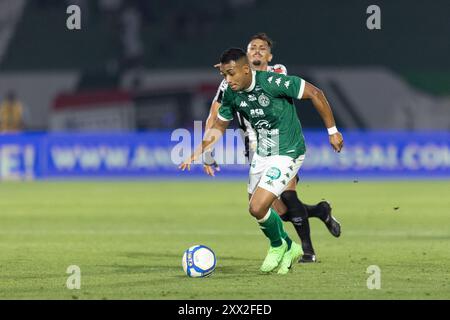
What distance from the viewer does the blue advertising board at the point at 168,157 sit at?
26297 mm

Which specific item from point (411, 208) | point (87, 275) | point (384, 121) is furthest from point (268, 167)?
point (384, 121)

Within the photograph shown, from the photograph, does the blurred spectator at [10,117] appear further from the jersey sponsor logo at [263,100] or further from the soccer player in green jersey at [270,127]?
the jersey sponsor logo at [263,100]

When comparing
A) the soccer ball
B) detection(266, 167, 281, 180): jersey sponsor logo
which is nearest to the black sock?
detection(266, 167, 281, 180): jersey sponsor logo

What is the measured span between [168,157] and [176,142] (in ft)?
1.91

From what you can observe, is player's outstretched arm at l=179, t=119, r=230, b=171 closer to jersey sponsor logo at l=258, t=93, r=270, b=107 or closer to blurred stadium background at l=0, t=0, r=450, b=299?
jersey sponsor logo at l=258, t=93, r=270, b=107

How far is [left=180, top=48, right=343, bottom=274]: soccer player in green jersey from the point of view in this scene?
10219 millimetres

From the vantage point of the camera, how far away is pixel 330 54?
3603 cm

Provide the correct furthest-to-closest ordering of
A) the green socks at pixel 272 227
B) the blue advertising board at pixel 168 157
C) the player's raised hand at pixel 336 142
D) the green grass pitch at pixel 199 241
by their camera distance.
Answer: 1. the blue advertising board at pixel 168 157
2. the green socks at pixel 272 227
3. the player's raised hand at pixel 336 142
4. the green grass pitch at pixel 199 241

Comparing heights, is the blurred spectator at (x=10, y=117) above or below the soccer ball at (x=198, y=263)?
above

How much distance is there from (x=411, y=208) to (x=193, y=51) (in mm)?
18094

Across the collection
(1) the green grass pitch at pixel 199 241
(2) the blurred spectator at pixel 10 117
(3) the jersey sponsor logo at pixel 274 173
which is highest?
(2) the blurred spectator at pixel 10 117

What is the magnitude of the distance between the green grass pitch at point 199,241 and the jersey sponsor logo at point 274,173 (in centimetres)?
90

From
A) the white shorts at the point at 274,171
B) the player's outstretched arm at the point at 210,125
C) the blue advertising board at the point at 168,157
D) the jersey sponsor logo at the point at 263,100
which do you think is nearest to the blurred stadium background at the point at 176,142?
the blue advertising board at the point at 168,157

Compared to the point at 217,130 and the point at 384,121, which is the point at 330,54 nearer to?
the point at 384,121
